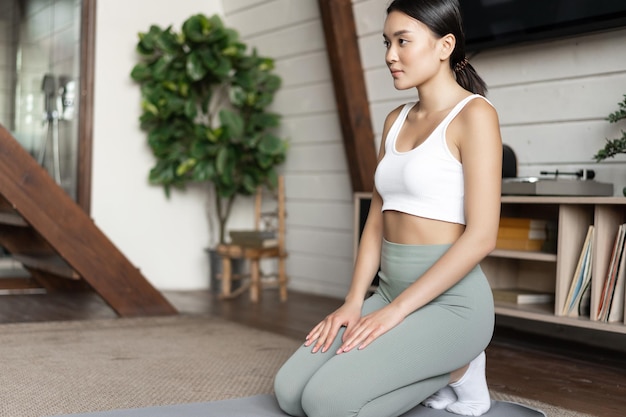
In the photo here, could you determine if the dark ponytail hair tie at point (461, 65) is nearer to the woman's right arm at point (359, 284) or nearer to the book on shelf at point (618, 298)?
the woman's right arm at point (359, 284)

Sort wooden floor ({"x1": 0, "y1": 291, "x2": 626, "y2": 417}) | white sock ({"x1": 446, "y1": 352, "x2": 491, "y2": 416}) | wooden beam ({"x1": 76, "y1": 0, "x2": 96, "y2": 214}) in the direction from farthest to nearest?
1. wooden beam ({"x1": 76, "y1": 0, "x2": 96, "y2": 214})
2. wooden floor ({"x1": 0, "y1": 291, "x2": 626, "y2": 417})
3. white sock ({"x1": 446, "y1": 352, "x2": 491, "y2": 416})

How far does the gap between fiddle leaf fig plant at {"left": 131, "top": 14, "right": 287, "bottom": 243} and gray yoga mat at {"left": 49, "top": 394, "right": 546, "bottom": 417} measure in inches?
98.3

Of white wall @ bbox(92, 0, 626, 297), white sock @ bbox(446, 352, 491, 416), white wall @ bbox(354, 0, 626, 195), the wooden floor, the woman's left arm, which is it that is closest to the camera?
the woman's left arm

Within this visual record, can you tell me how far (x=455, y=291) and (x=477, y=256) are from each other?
100mm

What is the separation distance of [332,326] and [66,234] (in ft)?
6.23

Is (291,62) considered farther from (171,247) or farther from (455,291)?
(455,291)

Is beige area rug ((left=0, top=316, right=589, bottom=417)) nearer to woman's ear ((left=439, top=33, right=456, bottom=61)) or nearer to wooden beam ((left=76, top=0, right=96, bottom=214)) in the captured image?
woman's ear ((left=439, top=33, right=456, bottom=61))

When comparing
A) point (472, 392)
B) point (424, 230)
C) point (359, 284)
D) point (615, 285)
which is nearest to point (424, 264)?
point (424, 230)

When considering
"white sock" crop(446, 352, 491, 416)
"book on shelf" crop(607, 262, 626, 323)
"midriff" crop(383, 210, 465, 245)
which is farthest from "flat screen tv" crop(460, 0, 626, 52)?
"white sock" crop(446, 352, 491, 416)

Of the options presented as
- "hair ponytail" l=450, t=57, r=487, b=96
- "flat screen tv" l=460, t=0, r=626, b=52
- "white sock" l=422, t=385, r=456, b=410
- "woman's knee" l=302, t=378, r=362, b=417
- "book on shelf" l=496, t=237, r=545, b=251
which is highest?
"flat screen tv" l=460, t=0, r=626, b=52

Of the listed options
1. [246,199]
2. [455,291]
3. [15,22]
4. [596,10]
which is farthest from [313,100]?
[455,291]

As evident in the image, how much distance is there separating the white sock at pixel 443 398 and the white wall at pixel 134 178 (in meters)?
2.96

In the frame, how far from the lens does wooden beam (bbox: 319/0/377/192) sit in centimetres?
379

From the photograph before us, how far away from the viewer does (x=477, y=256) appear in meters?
1.73
